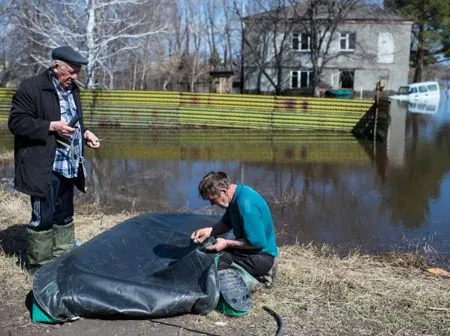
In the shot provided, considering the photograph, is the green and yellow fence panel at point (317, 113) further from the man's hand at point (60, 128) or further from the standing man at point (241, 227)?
the man's hand at point (60, 128)

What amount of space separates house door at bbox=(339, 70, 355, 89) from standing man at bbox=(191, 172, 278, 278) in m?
33.7

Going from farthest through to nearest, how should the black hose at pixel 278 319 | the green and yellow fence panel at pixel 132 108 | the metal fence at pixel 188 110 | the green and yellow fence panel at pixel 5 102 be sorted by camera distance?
1. the green and yellow fence panel at pixel 5 102
2. the green and yellow fence panel at pixel 132 108
3. the metal fence at pixel 188 110
4. the black hose at pixel 278 319

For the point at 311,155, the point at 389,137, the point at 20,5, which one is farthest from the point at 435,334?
the point at 20,5

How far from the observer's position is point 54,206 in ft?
14.4

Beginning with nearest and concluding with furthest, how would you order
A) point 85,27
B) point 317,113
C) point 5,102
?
1. point 317,113
2. point 5,102
3. point 85,27

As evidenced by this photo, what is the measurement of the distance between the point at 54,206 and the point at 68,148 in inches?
19.6

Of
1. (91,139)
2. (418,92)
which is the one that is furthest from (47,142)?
(418,92)

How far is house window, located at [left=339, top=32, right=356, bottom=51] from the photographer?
35.4m

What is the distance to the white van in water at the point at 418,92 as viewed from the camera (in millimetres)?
34253

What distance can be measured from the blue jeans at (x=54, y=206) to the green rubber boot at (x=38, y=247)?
49 millimetres

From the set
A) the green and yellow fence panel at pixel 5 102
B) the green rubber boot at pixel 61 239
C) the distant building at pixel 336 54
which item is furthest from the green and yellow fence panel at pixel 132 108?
the distant building at pixel 336 54

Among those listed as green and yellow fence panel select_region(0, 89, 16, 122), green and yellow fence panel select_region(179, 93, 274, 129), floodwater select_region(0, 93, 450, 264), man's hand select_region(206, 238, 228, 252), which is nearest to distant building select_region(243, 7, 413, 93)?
green and yellow fence panel select_region(179, 93, 274, 129)

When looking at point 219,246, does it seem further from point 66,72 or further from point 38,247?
point 66,72

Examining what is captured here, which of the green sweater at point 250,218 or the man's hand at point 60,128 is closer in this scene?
the green sweater at point 250,218
